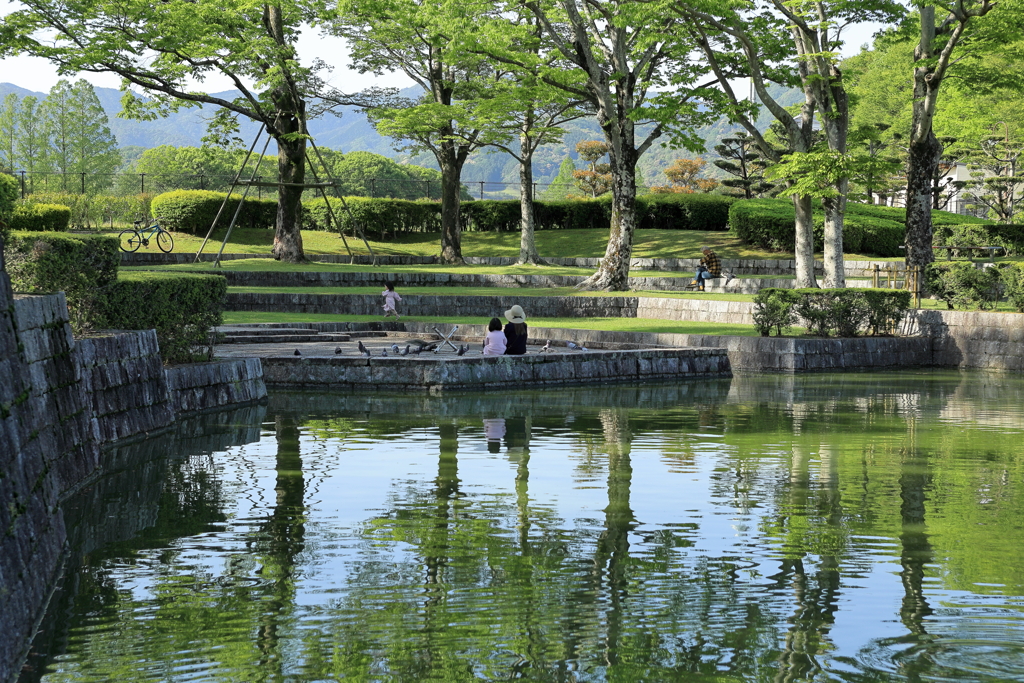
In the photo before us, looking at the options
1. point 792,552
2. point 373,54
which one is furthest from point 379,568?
point 373,54

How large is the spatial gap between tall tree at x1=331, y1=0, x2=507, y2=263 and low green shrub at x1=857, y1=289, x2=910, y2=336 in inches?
642

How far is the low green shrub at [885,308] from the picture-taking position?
883 inches

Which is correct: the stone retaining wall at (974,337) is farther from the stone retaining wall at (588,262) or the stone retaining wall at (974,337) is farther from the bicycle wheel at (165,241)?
the bicycle wheel at (165,241)

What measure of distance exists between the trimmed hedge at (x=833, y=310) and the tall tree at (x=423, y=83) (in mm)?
15759

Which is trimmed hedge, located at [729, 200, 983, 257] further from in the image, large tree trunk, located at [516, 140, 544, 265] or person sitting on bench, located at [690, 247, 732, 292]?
large tree trunk, located at [516, 140, 544, 265]

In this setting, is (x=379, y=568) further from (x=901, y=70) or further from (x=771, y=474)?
(x=901, y=70)

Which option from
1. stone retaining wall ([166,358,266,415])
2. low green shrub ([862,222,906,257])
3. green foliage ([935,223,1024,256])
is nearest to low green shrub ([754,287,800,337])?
stone retaining wall ([166,358,266,415])

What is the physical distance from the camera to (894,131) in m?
56.9

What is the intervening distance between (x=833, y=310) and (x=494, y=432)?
1094 cm

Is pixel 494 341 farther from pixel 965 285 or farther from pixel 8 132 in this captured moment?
pixel 8 132

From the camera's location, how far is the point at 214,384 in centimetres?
1491

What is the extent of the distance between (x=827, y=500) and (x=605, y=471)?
2186 mm

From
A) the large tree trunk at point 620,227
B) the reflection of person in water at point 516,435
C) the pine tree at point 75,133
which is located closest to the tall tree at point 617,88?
the large tree trunk at point 620,227

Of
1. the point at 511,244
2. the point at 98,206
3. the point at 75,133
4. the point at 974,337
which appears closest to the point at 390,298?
the point at 974,337
